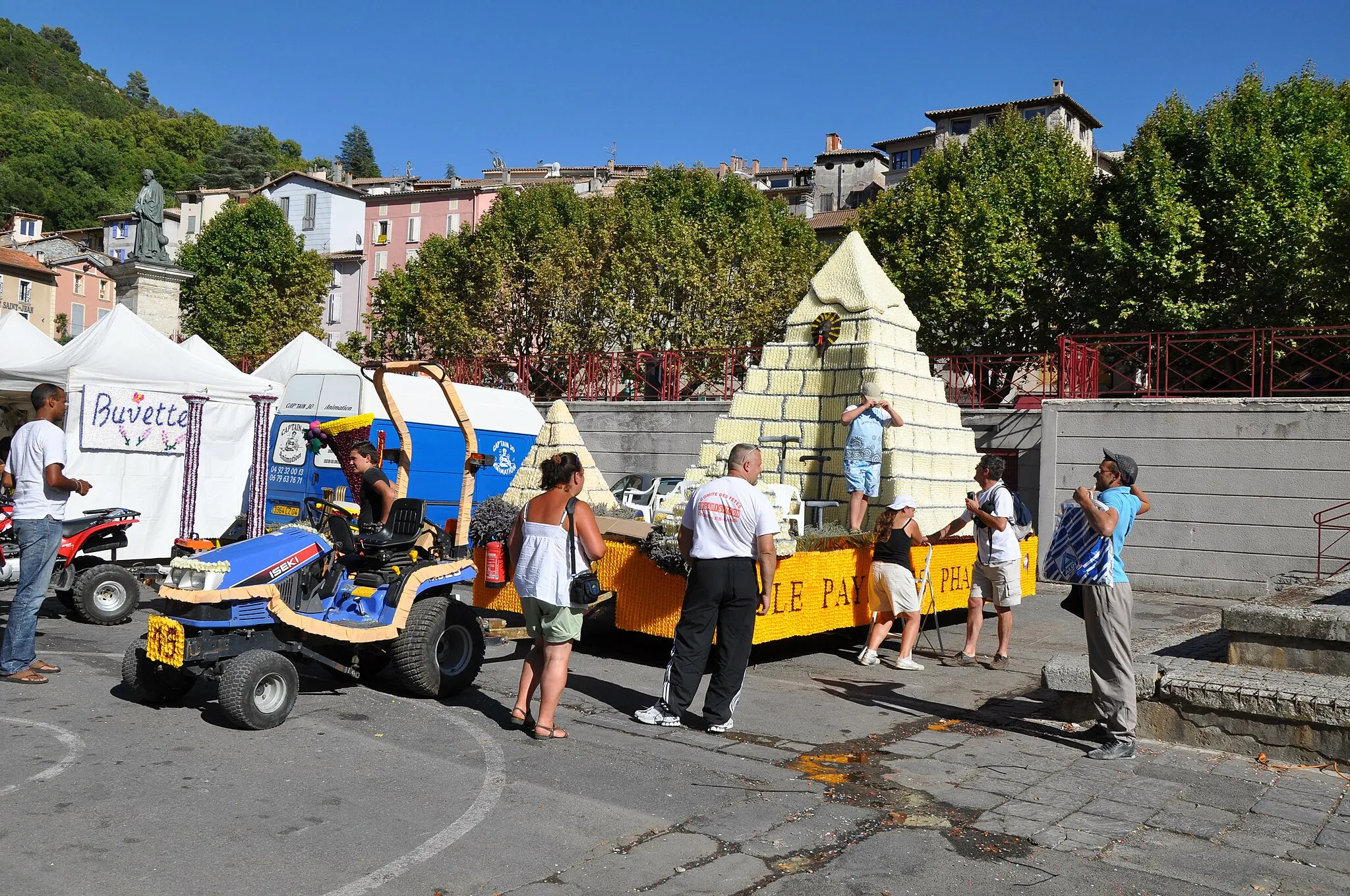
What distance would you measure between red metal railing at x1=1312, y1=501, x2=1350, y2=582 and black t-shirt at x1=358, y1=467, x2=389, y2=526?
1210cm

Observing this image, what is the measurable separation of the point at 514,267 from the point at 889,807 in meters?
30.2

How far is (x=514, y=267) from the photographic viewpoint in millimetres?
33625

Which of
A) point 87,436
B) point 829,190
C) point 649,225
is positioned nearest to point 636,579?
point 87,436

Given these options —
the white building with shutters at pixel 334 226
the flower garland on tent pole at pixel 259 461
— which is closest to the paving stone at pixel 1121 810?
the flower garland on tent pole at pixel 259 461

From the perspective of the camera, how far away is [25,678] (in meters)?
7.01

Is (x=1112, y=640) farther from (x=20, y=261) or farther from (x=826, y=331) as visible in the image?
(x=20, y=261)

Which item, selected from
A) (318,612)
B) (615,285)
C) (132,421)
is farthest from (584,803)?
(615,285)

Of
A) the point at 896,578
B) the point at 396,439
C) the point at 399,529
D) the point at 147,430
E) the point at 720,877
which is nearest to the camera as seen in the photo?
the point at 720,877

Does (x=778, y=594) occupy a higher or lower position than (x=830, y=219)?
lower

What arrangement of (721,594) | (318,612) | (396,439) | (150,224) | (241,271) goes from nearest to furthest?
(721,594)
(318,612)
(396,439)
(150,224)
(241,271)

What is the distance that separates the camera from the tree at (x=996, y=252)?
27.4m

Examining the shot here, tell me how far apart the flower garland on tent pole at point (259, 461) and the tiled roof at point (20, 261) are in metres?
59.8

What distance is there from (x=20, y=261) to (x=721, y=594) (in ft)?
236

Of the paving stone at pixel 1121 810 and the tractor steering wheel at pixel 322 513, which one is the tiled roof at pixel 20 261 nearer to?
the tractor steering wheel at pixel 322 513
